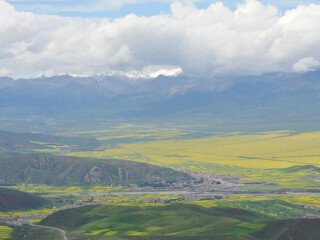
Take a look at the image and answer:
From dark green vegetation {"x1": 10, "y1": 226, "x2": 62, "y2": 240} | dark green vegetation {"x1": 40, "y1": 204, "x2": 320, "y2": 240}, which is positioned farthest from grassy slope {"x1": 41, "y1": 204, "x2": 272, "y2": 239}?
dark green vegetation {"x1": 10, "y1": 226, "x2": 62, "y2": 240}

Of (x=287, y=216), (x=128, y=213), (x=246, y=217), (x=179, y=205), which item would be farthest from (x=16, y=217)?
(x=287, y=216)

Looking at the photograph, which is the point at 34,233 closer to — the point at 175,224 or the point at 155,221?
the point at 155,221

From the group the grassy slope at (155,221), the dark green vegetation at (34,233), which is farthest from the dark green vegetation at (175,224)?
the dark green vegetation at (34,233)

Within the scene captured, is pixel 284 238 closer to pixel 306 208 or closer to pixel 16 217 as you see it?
pixel 306 208

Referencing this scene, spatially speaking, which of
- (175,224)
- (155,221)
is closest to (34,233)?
(155,221)

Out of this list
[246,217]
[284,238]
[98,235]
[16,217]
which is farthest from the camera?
[16,217]
